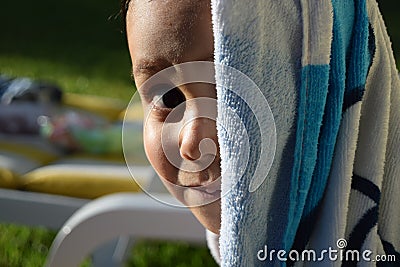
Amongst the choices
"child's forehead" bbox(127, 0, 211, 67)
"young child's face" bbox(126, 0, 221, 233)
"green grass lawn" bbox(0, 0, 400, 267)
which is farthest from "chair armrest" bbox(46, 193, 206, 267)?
"green grass lawn" bbox(0, 0, 400, 267)

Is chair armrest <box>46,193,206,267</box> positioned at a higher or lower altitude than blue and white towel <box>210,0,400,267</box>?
lower

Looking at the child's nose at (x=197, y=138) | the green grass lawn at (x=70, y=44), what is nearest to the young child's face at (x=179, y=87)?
the child's nose at (x=197, y=138)

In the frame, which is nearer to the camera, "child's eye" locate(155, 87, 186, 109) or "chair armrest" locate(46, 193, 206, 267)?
"child's eye" locate(155, 87, 186, 109)

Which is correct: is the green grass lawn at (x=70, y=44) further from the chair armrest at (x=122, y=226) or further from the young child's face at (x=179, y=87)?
the young child's face at (x=179, y=87)

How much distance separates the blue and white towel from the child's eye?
0.25ft

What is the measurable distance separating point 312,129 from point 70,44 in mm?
5555

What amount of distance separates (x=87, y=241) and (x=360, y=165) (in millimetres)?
797

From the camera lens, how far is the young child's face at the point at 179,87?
3.17 feet

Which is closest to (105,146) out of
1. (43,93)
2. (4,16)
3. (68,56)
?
(43,93)

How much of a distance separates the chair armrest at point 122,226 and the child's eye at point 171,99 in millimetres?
636

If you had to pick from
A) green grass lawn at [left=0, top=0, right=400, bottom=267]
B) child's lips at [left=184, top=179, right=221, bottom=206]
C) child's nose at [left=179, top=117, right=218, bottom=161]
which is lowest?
green grass lawn at [left=0, top=0, right=400, bottom=267]

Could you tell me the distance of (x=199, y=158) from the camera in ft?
3.26

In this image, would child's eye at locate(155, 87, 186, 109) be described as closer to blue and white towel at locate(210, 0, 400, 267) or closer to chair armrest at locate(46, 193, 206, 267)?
blue and white towel at locate(210, 0, 400, 267)

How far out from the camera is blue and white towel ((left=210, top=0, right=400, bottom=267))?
94 cm
